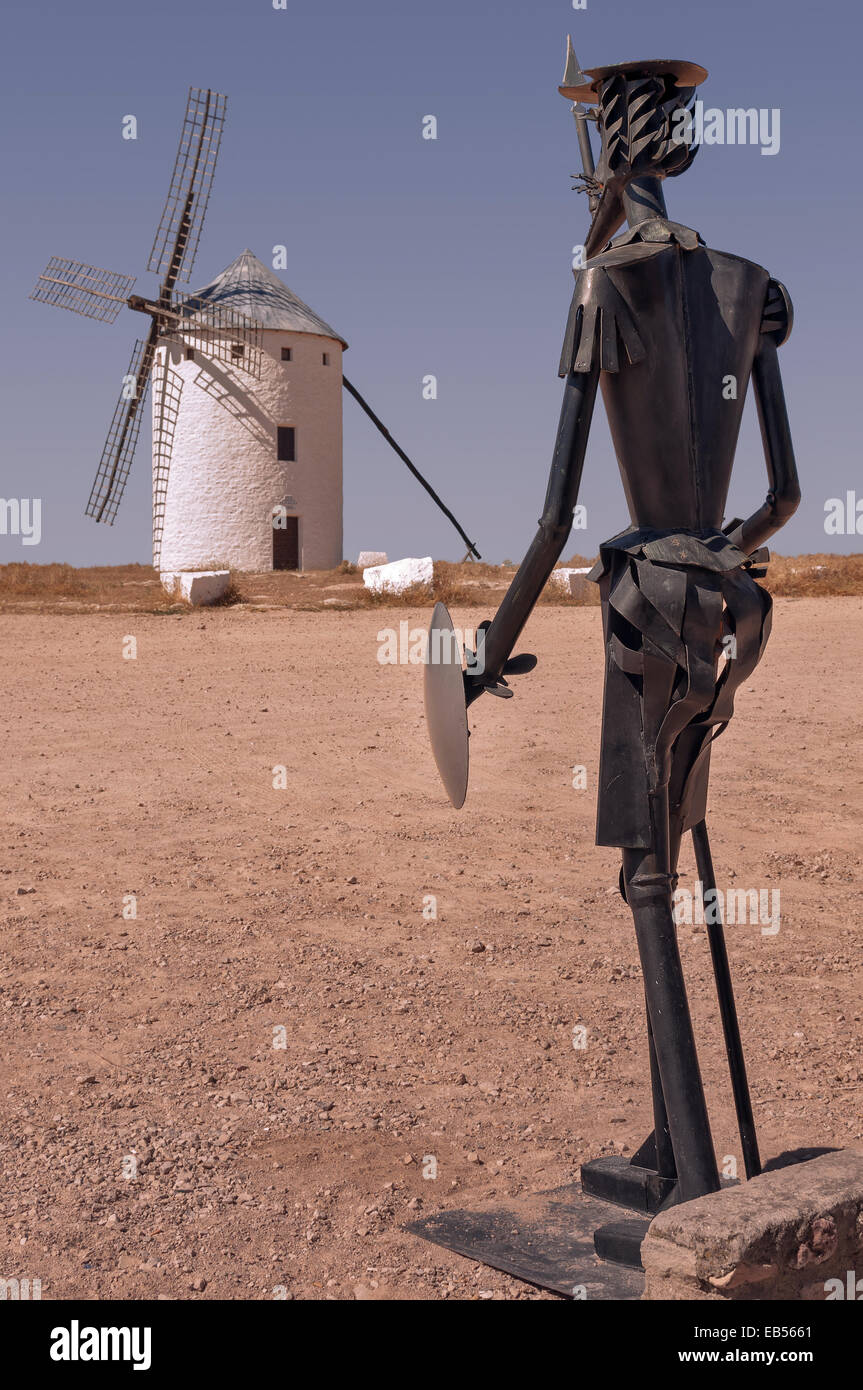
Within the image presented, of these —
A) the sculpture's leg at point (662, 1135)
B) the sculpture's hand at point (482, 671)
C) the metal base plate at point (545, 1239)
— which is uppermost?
the sculpture's hand at point (482, 671)

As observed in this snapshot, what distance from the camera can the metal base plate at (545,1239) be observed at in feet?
11.8

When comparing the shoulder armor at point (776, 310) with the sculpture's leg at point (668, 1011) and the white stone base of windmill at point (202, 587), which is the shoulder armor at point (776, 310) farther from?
the white stone base of windmill at point (202, 587)

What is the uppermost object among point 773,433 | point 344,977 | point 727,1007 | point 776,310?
point 776,310

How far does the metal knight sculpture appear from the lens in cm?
359

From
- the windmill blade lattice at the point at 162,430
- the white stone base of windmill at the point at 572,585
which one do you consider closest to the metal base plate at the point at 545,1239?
the white stone base of windmill at the point at 572,585

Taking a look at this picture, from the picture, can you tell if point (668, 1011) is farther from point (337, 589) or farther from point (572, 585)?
point (337, 589)

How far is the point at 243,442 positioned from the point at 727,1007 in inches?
1058

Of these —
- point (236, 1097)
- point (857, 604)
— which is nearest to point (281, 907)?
point (236, 1097)

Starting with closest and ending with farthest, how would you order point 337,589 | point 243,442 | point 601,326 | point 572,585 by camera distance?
point 601,326 → point 572,585 → point 337,589 → point 243,442

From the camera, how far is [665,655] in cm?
364

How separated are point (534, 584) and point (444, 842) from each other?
4.85 metres

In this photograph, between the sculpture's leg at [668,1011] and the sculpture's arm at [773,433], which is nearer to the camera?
the sculpture's leg at [668,1011]

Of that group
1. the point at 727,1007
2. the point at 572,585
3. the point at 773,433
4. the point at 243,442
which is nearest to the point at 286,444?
the point at 243,442

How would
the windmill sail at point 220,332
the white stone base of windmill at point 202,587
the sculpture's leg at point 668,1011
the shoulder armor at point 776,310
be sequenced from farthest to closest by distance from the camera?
the windmill sail at point 220,332 < the white stone base of windmill at point 202,587 < the shoulder armor at point 776,310 < the sculpture's leg at point 668,1011
